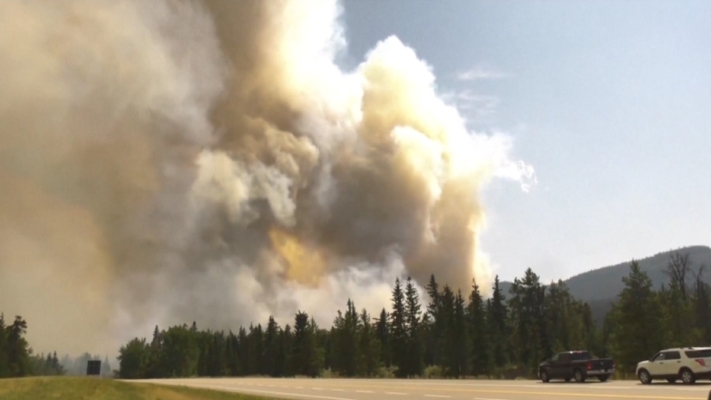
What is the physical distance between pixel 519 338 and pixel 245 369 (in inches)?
3400

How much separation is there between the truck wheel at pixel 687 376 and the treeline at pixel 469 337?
31.2 metres

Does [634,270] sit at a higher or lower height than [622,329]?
higher

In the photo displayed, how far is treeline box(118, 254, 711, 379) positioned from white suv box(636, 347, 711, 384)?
98.3ft

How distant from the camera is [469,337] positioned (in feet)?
324

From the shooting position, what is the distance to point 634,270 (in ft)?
207

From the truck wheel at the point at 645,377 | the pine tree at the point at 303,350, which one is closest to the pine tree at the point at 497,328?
the pine tree at the point at 303,350

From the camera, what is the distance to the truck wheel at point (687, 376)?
29906mm

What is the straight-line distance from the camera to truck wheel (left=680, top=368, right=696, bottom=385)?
29.9 meters

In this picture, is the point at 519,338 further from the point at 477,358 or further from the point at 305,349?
the point at 305,349

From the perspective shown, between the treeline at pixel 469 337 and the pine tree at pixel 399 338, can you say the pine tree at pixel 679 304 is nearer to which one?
the treeline at pixel 469 337

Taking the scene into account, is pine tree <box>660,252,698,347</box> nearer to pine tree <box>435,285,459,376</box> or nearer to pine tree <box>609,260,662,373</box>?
pine tree <box>609,260,662,373</box>

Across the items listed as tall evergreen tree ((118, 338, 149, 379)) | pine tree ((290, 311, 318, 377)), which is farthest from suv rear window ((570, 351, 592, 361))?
tall evergreen tree ((118, 338, 149, 379))

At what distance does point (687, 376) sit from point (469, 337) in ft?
230

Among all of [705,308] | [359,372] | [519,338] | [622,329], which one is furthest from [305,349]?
[705,308]
